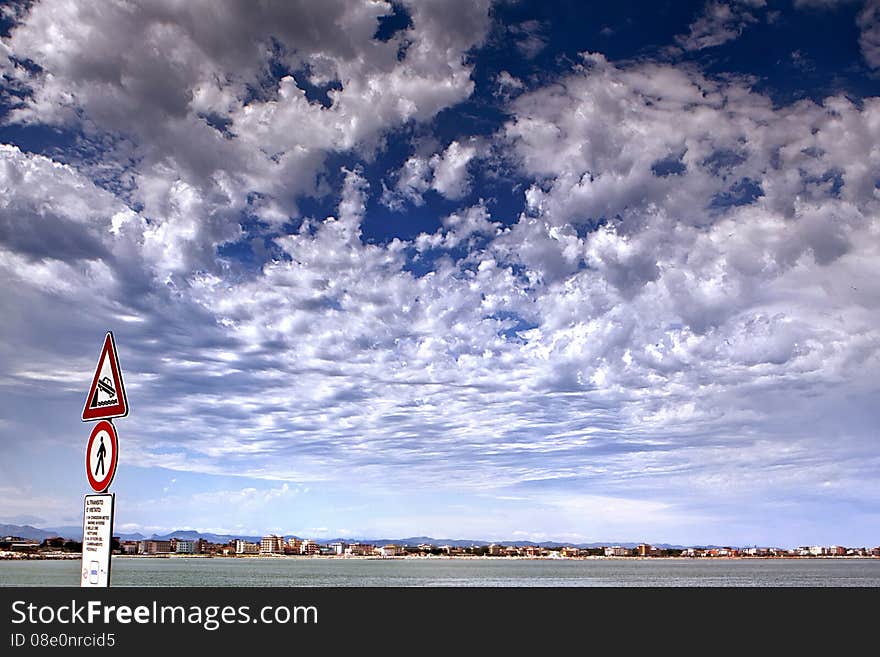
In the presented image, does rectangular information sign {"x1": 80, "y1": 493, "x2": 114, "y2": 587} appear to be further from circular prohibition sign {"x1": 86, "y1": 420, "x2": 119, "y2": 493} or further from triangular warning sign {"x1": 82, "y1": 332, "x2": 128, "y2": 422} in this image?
triangular warning sign {"x1": 82, "y1": 332, "x2": 128, "y2": 422}

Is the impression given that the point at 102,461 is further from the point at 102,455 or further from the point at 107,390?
the point at 107,390

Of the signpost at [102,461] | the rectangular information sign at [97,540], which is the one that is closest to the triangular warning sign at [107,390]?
the signpost at [102,461]

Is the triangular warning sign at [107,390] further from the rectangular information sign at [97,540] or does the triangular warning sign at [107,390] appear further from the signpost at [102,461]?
the rectangular information sign at [97,540]

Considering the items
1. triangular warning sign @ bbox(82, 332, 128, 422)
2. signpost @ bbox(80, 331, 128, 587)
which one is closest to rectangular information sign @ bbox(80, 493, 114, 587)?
signpost @ bbox(80, 331, 128, 587)

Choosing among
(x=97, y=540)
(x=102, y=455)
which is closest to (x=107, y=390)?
(x=102, y=455)

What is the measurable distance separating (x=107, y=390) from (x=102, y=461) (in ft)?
2.97

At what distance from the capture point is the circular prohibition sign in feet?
33.9

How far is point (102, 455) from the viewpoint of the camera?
10.5m

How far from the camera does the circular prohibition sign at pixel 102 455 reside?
1034 cm

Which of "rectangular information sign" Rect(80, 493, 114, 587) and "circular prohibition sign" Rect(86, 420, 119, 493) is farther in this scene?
"circular prohibition sign" Rect(86, 420, 119, 493)
